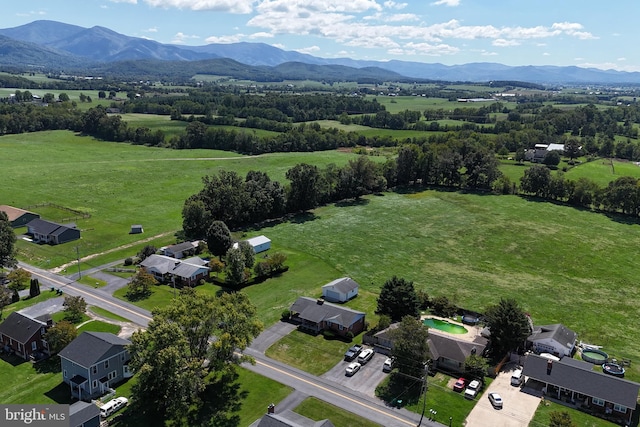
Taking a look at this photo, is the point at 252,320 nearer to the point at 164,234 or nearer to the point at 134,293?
the point at 134,293

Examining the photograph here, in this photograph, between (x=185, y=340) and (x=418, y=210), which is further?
A: (x=418, y=210)

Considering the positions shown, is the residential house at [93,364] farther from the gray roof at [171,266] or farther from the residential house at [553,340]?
the residential house at [553,340]

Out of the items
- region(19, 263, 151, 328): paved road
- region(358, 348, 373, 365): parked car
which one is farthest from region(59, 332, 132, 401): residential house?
region(358, 348, 373, 365): parked car

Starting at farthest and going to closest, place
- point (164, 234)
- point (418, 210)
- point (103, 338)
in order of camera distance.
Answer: point (418, 210)
point (164, 234)
point (103, 338)

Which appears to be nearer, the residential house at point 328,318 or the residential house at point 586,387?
the residential house at point 586,387

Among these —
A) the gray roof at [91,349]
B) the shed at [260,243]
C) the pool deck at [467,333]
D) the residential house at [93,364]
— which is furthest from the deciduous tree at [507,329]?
the shed at [260,243]

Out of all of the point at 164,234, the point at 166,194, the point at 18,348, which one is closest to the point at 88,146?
the point at 166,194
